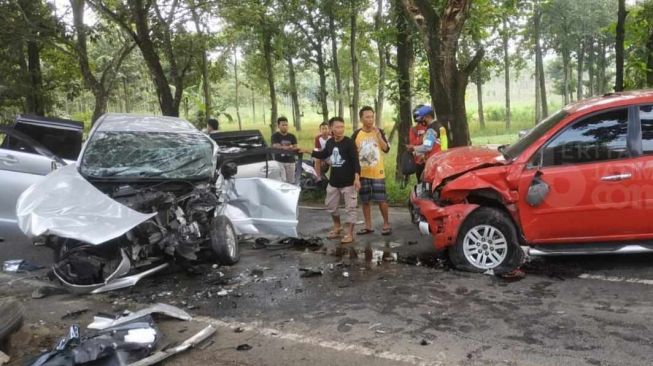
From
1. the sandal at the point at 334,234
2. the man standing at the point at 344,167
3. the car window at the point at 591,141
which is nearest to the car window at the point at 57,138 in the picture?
the man standing at the point at 344,167

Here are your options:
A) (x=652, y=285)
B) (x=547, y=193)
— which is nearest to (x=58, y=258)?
(x=547, y=193)

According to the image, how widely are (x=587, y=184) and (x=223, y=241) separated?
3.79 meters

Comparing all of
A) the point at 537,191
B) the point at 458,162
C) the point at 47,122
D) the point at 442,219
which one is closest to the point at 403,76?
the point at 458,162

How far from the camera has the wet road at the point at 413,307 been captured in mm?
3896

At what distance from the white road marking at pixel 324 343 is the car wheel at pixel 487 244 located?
2.12m

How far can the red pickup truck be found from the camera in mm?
5473

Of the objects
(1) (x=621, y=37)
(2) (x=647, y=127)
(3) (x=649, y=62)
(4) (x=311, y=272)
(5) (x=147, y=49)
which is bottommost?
(4) (x=311, y=272)

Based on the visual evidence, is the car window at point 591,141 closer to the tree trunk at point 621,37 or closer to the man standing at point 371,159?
the man standing at point 371,159

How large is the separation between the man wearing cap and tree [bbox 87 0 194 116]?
27.6ft

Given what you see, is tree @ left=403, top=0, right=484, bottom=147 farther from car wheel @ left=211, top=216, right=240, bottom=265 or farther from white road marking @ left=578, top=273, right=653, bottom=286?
car wheel @ left=211, top=216, right=240, bottom=265

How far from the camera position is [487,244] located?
5777 millimetres

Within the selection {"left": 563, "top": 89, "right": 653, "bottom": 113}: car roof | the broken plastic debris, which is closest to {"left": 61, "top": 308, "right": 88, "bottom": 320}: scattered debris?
the broken plastic debris

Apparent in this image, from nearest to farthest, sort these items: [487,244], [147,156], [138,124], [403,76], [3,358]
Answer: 1. [3,358]
2. [487,244]
3. [147,156]
4. [138,124]
5. [403,76]

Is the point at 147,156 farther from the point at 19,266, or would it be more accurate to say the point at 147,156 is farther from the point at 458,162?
the point at 458,162
